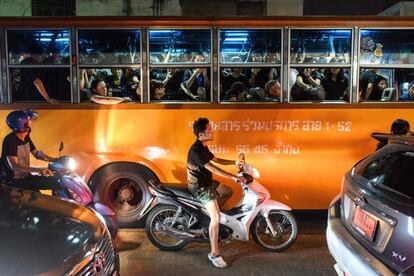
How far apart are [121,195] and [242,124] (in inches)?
79.2

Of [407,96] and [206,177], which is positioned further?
[407,96]

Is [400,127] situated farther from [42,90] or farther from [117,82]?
[42,90]

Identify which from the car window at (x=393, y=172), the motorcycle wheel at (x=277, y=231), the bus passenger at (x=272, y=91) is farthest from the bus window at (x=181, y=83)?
the car window at (x=393, y=172)

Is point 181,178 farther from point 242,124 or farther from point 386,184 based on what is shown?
point 386,184

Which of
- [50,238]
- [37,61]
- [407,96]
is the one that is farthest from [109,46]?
[407,96]

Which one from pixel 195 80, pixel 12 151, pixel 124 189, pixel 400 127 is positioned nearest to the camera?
pixel 12 151

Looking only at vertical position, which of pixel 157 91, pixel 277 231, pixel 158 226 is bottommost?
pixel 277 231

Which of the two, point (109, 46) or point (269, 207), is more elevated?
point (109, 46)

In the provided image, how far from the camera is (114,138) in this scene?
6375mm

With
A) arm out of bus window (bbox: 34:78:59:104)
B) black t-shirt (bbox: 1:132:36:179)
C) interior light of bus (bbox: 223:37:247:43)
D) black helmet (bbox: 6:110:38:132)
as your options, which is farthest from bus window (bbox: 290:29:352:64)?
black t-shirt (bbox: 1:132:36:179)

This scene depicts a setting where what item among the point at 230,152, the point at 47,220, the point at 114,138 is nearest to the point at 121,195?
the point at 114,138

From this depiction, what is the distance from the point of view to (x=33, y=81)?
20.7 feet

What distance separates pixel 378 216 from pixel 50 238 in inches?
92.2

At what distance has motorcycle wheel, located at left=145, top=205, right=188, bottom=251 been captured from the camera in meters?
5.62
